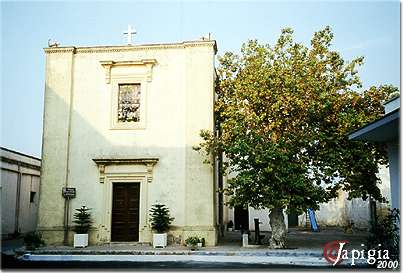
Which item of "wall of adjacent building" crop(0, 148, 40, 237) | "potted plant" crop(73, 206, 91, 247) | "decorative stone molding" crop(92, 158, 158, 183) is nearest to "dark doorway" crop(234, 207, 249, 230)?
"wall of adjacent building" crop(0, 148, 40, 237)

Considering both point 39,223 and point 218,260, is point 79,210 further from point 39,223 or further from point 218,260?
point 218,260

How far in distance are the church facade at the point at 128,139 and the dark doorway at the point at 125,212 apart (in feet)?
0.12

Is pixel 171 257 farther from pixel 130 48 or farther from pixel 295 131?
pixel 130 48

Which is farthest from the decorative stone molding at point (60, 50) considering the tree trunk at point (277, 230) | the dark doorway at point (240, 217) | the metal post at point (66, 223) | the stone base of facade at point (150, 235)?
the dark doorway at point (240, 217)

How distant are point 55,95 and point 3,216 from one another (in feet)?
21.3

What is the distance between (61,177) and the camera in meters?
16.5

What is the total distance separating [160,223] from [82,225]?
2813 millimetres

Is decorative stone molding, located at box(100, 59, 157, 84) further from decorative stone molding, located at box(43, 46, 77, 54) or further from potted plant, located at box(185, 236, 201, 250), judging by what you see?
potted plant, located at box(185, 236, 201, 250)

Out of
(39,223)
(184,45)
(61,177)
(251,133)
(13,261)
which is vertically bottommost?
(13,261)

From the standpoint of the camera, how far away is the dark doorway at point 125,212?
16031 mm

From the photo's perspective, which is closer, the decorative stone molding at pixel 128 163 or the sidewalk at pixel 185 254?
the sidewalk at pixel 185 254

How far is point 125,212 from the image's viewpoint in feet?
53.2

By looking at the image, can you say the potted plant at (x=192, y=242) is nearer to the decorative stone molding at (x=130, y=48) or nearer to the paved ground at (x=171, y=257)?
the paved ground at (x=171, y=257)

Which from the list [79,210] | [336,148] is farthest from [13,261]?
[336,148]
